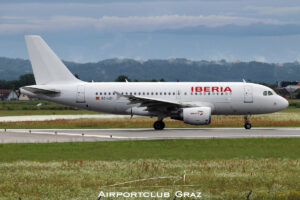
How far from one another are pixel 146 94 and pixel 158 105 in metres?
2.34

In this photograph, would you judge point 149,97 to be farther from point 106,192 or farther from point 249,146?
point 106,192

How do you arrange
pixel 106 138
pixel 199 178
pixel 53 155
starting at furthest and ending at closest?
pixel 106 138 → pixel 53 155 → pixel 199 178

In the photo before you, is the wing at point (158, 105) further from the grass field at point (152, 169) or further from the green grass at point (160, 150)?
the grass field at point (152, 169)

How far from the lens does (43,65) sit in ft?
146

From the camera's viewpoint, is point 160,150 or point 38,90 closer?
point 160,150

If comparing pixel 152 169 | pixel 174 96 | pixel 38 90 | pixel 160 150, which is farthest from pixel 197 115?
pixel 152 169

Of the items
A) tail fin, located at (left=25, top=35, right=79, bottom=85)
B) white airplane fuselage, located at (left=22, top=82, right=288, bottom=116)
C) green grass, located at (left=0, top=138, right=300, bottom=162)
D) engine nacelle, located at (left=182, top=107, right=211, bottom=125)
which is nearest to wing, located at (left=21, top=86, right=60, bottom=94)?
white airplane fuselage, located at (left=22, top=82, right=288, bottom=116)

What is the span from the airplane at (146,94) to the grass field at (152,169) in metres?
11.7

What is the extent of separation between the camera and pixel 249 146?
97.8 feet

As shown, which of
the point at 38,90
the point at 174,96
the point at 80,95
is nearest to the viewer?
the point at 174,96

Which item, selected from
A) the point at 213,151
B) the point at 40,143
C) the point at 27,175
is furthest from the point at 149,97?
the point at 27,175

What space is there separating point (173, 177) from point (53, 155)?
28.8 feet

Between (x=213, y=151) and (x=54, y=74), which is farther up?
(x=54, y=74)

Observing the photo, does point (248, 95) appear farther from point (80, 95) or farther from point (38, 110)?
point (38, 110)
